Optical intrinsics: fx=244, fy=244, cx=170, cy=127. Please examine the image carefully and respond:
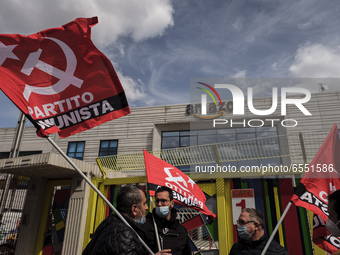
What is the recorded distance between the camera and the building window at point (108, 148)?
17.5 metres

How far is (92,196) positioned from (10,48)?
5826mm

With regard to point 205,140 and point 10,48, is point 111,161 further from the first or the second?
point 205,140

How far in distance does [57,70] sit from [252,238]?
150 inches

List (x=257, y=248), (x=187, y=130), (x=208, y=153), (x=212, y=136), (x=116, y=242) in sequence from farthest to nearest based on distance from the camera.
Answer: (x=187, y=130) → (x=212, y=136) → (x=208, y=153) → (x=257, y=248) → (x=116, y=242)

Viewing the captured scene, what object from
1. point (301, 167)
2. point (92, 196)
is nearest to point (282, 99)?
point (301, 167)

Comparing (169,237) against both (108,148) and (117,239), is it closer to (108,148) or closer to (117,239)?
(117,239)

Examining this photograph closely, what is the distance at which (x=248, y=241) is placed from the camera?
3.49 m

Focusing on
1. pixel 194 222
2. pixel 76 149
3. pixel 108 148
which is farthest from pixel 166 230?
pixel 76 149

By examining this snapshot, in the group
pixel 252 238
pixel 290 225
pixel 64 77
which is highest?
pixel 64 77

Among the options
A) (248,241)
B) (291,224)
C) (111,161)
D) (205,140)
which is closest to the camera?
(248,241)

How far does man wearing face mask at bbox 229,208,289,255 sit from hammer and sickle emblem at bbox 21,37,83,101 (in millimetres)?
3205

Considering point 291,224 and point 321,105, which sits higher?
point 321,105

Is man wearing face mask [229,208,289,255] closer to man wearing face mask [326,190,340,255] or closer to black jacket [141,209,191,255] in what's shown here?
black jacket [141,209,191,255]

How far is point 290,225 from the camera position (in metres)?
6.29
